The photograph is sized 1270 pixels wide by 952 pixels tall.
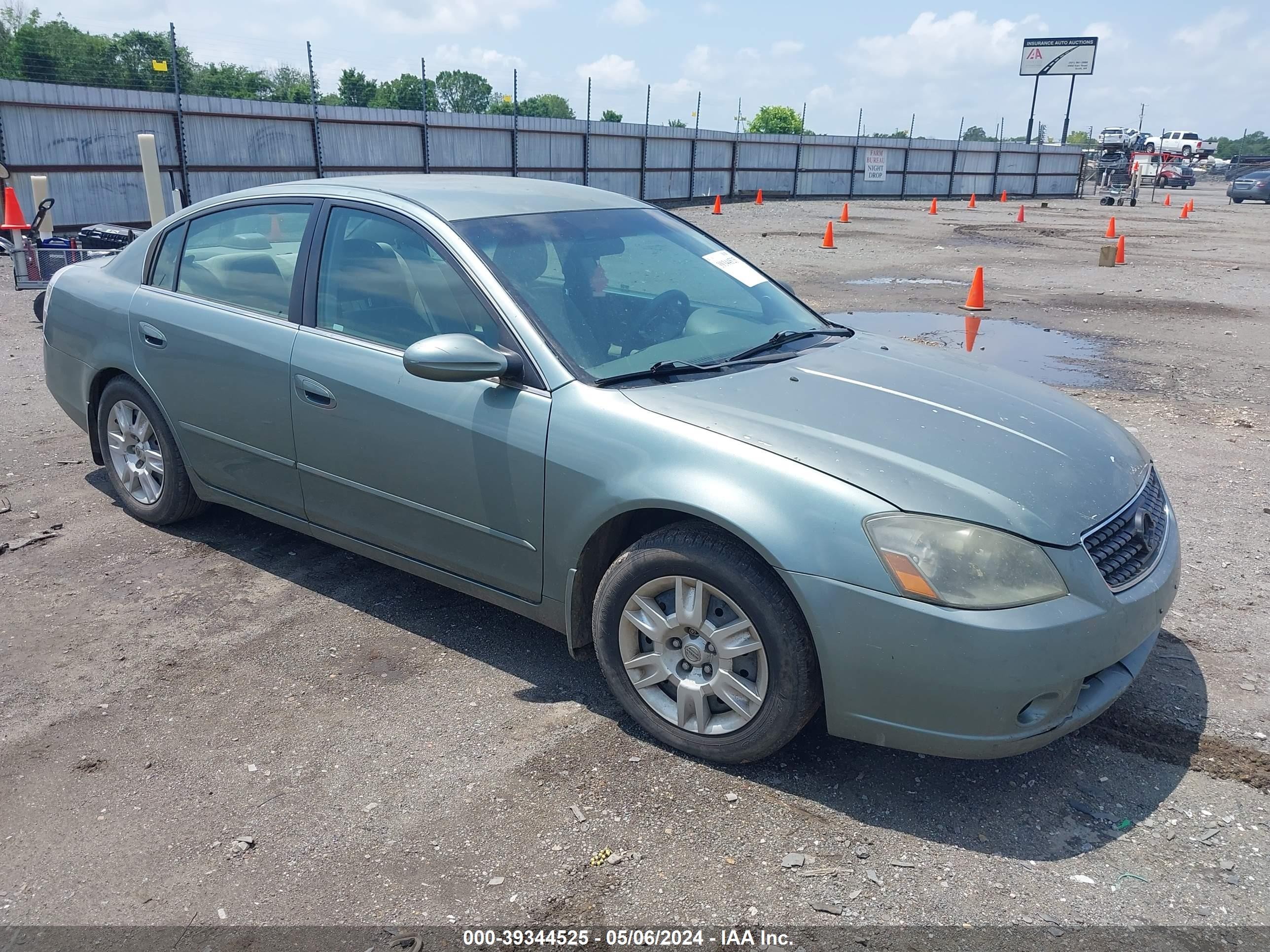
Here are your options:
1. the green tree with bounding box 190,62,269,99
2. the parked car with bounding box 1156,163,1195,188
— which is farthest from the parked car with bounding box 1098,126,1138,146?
the green tree with bounding box 190,62,269,99

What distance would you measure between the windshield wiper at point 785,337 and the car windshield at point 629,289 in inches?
1.0

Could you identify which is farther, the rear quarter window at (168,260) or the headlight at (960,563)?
the rear quarter window at (168,260)

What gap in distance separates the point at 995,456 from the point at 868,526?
59cm

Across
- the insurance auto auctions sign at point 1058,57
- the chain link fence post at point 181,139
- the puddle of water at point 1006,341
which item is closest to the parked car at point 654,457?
the puddle of water at point 1006,341

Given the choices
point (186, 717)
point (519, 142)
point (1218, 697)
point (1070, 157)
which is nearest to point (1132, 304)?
point (1218, 697)

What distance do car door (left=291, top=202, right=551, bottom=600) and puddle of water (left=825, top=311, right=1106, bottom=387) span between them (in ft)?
18.2

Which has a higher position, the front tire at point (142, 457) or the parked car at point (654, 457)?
the parked car at point (654, 457)

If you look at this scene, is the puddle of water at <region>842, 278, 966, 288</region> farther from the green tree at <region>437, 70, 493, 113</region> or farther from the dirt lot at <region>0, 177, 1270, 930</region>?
the green tree at <region>437, 70, 493, 113</region>

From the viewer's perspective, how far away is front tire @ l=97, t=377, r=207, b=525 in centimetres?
471

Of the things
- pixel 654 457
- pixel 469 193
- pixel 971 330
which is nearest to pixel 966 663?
pixel 654 457

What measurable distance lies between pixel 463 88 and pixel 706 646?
122m

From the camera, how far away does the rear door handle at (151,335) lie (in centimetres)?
451

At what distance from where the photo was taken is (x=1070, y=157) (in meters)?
45.8

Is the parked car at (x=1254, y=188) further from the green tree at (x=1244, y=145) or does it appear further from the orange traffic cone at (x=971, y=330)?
the green tree at (x=1244, y=145)
